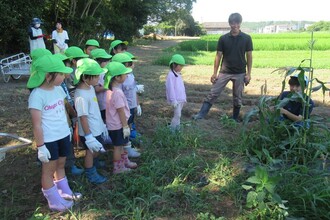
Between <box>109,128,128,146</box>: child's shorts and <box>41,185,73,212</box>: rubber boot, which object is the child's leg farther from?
<box>41,185,73,212</box>: rubber boot

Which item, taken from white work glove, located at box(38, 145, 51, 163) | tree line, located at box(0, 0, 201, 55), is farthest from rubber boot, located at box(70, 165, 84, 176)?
tree line, located at box(0, 0, 201, 55)

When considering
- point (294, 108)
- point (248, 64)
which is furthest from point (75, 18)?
point (294, 108)

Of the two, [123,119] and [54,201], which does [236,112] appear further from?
[54,201]

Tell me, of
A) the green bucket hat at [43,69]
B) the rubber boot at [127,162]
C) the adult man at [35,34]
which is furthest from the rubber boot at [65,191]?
the adult man at [35,34]

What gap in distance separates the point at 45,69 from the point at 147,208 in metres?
1.48

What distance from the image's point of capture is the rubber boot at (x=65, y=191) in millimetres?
3142

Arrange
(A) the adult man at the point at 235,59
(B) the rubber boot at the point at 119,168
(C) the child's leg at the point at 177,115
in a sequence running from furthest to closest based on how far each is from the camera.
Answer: (A) the adult man at the point at 235,59, (C) the child's leg at the point at 177,115, (B) the rubber boot at the point at 119,168

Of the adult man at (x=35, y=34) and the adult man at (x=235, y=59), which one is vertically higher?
the adult man at (x=35, y=34)

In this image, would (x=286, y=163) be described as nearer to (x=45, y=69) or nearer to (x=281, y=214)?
(x=281, y=214)

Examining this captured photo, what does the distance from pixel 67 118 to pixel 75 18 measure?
1682cm

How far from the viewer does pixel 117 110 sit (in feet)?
11.7

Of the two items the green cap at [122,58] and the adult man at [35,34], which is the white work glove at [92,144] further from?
the adult man at [35,34]

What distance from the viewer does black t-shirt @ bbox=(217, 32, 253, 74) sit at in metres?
5.42

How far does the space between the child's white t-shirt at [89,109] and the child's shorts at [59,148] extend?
10.5 inches
